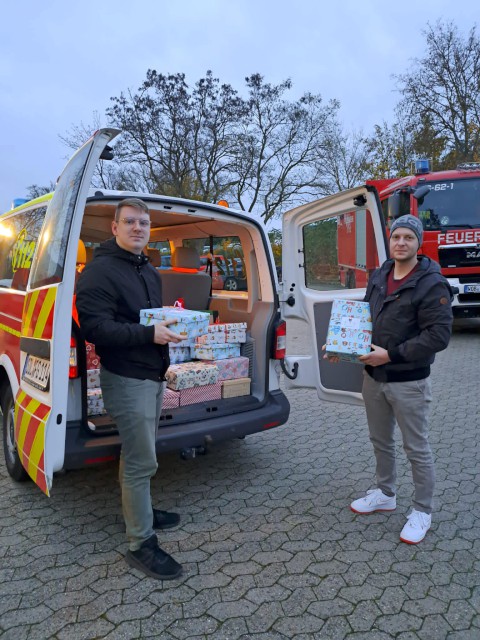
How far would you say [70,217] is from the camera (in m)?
2.53

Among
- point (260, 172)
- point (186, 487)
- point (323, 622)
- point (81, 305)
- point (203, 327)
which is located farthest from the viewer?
point (260, 172)

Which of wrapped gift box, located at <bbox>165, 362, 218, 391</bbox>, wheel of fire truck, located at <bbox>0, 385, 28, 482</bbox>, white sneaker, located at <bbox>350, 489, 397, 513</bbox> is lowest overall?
white sneaker, located at <bbox>350, 489, 397, 513</bbox>

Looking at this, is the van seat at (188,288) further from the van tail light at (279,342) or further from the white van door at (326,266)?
the van tail light at (279,342)

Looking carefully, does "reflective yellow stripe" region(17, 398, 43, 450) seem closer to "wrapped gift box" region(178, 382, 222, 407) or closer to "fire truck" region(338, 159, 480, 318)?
"wrapped gift box" region(178, 382, 222, 407)

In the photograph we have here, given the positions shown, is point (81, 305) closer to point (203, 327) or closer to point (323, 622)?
point (203, 327)

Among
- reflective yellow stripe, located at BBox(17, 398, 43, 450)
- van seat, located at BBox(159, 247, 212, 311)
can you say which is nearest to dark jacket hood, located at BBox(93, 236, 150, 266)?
reflective yellow stripe, located at BBox(17, 398, 43, 450)

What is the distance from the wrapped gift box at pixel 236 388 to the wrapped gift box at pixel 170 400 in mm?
403

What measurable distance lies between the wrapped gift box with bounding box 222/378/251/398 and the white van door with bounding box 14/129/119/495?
4.97ft

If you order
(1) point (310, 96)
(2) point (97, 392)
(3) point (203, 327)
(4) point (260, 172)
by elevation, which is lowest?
(2) point (97, 392)

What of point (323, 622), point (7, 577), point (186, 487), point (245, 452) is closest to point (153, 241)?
point (245, 452)

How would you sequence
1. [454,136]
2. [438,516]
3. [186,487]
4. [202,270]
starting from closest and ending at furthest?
1. [438,516]
2. [186,487]
3. [202,270]
4. [454,136]

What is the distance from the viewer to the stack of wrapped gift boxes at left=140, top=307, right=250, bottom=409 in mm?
3711

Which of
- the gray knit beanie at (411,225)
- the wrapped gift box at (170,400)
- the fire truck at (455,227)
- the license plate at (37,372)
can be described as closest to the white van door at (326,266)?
the gray knit beanie at (411,225)

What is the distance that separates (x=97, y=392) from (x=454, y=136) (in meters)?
20.7
